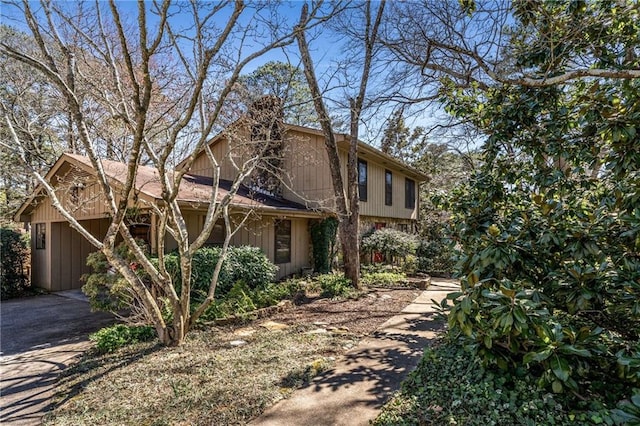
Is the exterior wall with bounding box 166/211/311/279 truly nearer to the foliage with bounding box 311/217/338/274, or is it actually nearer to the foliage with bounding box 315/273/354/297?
the foliage with bounding box 311/217/338/274

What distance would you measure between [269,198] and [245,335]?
714 centimetres

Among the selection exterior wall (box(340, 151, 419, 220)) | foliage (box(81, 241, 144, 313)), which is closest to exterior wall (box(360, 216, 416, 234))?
exterior wall (box(340, 151, 419, 220))

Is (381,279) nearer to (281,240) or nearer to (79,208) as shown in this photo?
(281,240)

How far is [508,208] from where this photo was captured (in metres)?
4.86

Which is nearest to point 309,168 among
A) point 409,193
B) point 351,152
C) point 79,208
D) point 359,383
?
point 351,152

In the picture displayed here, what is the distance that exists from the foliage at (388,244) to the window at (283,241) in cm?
336

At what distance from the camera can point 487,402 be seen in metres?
Result: 3.40

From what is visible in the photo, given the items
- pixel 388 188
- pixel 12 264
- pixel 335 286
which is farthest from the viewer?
pixel 388 188

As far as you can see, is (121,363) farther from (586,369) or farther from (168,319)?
(586,369)

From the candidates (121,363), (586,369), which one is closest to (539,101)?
(586,369)

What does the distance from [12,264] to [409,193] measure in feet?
58.0

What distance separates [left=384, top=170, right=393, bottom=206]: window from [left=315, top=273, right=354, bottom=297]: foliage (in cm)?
723

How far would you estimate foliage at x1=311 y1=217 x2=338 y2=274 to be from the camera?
12953mm

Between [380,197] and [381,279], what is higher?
[380,197]
